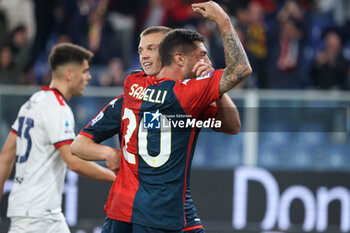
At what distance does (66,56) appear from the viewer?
18.4ft

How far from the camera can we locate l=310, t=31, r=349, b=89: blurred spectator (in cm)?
908

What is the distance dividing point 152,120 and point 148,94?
16 centimetres

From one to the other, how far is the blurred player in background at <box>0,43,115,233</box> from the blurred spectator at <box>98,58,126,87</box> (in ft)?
12.8

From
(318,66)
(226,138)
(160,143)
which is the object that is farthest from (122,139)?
(318,66)

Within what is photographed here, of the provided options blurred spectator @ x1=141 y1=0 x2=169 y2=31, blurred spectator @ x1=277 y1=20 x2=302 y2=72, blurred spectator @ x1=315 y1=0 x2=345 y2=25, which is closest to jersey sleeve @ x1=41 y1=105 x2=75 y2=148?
blurred spectator @ x1=141 y1=0 x2=169 y2=31

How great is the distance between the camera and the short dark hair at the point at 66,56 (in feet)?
18.3

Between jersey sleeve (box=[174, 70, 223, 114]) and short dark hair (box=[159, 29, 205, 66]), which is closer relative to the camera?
jersey sleeve (box=[174, 70, 223, 114])

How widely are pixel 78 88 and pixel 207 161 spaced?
3.09 metres

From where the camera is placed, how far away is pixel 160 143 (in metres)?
3.77

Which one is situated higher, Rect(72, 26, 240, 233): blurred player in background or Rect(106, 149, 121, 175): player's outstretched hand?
Rect(72, 26, 240, 233): blurred player in background

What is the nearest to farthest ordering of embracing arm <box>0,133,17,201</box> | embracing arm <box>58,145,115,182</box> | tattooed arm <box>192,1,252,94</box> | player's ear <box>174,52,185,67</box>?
tattooed arm <box>192,1,252,94</box> < player's ear <box>174,52,185,67</box> < embracing arm <box>58,145,115,182</box> < embracing arm <box>0,133,17,201</box>

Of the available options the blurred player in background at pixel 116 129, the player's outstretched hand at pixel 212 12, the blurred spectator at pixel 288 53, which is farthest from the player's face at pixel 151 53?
the blurred spectator at pixel 288 53

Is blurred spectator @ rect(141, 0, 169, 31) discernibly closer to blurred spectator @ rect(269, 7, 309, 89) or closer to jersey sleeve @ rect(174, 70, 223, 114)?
blurred spectator @ rect(269, 7, 309, 89)

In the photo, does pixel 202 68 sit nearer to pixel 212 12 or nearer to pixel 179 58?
pixel 179 58
